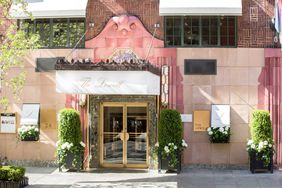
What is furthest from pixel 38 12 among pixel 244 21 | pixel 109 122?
pixel 244 21

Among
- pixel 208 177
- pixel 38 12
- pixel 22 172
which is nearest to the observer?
pixel 22 172

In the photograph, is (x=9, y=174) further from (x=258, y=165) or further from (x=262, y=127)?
(x=262, y=127)

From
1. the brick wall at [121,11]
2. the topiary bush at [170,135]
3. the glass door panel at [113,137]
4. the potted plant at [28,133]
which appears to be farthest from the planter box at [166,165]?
the potted plant at [28,133]

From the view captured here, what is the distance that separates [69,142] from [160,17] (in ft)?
16.9

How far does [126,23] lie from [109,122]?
3453 mm

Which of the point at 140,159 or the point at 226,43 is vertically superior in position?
the point at 226,43

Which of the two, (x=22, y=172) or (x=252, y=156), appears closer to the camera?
(x=22, y=172)

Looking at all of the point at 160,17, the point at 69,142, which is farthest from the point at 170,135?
the point at 160,17

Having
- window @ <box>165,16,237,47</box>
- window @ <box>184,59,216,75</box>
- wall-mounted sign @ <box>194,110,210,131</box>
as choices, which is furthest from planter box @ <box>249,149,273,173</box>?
window @ <box>165,16,237,47</box>

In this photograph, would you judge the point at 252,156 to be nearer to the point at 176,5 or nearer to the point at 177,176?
the point at 177,176

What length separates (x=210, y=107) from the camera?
59.0 feet

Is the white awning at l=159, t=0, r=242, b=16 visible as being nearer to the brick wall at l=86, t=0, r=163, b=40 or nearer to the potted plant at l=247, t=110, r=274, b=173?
the brick wall at l=86, t=0, r=163, b=40

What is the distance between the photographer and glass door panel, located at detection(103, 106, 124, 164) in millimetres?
18547

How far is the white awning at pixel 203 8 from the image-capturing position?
17.2 m
